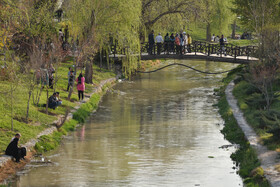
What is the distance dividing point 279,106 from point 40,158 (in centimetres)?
1403

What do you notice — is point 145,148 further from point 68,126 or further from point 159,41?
point 159,41

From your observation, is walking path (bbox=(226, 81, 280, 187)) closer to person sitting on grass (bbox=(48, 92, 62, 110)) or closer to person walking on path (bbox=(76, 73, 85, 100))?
person walking on path (bbox=(76, 73, 85, 100))

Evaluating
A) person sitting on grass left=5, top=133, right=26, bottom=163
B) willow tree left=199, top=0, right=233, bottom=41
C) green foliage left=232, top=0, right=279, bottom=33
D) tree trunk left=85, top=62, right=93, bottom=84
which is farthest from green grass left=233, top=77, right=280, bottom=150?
willow tree left=199, top=0, right=233, bottom=41

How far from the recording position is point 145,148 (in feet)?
80.6

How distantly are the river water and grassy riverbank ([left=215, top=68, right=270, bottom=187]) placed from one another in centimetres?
35

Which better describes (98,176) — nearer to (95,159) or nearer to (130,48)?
(95,159)

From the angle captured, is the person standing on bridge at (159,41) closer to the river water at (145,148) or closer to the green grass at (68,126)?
the river water at (145,148)

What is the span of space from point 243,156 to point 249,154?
0.45 m

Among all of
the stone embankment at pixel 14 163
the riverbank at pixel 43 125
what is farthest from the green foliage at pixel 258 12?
the stone embankment at pixel 14 163

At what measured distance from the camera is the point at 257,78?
98.1 ft

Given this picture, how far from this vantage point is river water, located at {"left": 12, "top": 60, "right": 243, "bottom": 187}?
19750 millimetres

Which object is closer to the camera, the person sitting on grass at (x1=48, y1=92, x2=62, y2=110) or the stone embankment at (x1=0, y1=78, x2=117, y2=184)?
the stone embankment at (x1=0, y1=78, x2=117, y2=184)

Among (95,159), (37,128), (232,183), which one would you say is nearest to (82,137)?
(37,128)

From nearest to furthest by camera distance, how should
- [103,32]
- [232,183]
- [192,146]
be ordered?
[232,183], [192,146], [103,32]
